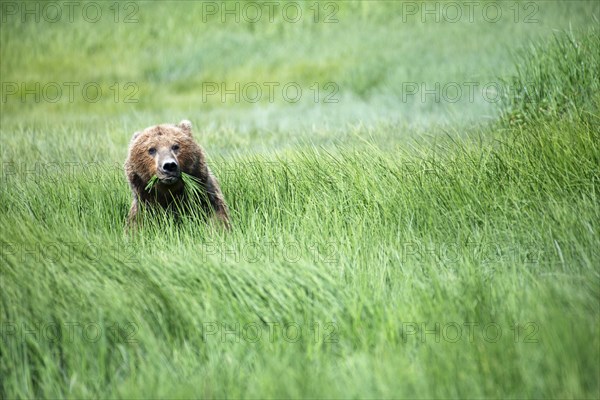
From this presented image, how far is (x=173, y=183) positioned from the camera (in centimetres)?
410

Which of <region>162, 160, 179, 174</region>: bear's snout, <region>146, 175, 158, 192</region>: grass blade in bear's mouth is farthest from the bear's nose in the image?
<region>146, 175, 158, 192</region>: grass blade in bear's mouth

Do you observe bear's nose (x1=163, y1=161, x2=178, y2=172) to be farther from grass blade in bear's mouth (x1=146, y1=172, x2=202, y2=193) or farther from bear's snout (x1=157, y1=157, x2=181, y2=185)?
grass blade in bear's mouth (x1=146, y1=172, x2=202, y2=193)

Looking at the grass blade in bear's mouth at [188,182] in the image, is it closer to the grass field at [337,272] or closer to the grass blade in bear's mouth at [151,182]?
the grass blade in bear's mouth at [151,182]

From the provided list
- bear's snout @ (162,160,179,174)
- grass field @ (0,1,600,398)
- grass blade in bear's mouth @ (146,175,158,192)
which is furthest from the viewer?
grass blade in bear's mouth @ (146,175,158,192)

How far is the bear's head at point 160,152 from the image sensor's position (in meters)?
4.15

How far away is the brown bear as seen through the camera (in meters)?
4.18

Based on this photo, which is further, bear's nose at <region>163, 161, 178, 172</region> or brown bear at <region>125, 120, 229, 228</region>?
brown bear at <region>125, 120, 229, 228</region>

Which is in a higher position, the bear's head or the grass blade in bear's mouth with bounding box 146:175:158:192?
the bear's head

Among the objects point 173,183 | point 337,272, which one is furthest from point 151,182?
point 337,272

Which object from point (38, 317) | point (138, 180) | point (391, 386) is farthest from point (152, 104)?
point (391, 386)

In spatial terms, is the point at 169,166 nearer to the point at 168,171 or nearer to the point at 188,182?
the point at 168,171

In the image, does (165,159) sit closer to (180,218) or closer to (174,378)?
(180,218)

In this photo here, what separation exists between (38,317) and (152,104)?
36.2 feet

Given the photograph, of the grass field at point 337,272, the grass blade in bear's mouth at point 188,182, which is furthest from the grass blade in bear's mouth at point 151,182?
the grass field at point 337,272
